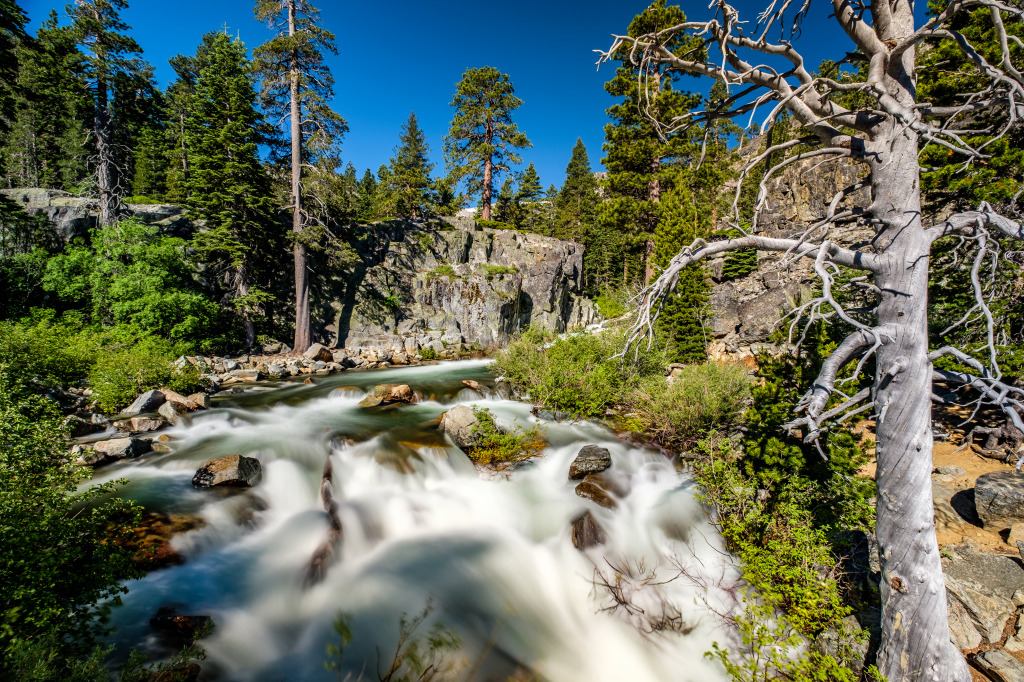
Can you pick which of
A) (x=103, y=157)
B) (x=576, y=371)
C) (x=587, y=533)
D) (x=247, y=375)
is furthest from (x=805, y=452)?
(x=103, y=157)

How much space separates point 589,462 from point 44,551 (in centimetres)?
697

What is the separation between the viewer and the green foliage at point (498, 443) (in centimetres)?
806

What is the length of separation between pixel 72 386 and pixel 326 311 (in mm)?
14175

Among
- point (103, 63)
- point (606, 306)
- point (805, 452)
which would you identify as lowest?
point (805, 452)

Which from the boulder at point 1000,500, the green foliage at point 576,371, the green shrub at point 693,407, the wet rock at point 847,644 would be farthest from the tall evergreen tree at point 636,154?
the wet rock at point 847,644

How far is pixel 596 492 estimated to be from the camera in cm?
688

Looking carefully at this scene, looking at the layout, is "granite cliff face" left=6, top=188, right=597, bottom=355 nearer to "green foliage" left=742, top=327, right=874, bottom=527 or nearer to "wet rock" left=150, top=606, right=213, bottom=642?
"green foliage" left=742, top=327, right=874, bottom=527

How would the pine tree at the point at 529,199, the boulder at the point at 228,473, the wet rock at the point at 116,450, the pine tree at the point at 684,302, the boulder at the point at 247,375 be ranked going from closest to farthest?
the boulder at the point at 228,473
the wet rock at the point at 116,450
the boulder at the point at 247,375
the pine tree at the point at 684,302
the pine tree at the point at 529,199

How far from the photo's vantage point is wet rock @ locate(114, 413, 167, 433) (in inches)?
346

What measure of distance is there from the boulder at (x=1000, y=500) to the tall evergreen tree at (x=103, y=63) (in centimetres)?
2924

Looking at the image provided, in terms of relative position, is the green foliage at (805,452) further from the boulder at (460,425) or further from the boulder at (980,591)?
the boulder at (460,425)

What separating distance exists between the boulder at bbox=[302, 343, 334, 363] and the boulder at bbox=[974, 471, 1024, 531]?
21.3 meters

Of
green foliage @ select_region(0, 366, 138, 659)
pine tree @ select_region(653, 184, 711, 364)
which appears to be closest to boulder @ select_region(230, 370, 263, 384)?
green foliage @ select_region(0, 366, 138, 659)

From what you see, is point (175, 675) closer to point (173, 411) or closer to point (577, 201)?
point (173, 411)
